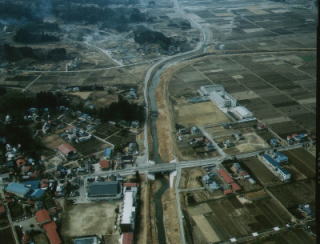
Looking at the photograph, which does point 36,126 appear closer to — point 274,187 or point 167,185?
point 167,185

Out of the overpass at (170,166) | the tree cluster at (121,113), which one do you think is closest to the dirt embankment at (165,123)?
the overpass at (170,166)

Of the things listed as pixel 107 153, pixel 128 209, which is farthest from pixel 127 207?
pixel 107 153

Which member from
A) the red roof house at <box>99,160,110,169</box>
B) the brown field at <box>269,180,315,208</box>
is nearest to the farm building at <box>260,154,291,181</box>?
the brown field at <box>269,180,315,208</box>

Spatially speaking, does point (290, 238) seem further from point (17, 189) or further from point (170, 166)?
point (17, 189)

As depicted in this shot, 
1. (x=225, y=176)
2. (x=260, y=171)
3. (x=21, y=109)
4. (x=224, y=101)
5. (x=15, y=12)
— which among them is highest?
(x=15, y=12)

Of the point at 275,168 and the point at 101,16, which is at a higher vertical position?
the point at 101,16

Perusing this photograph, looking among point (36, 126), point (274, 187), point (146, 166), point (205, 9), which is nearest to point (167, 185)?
point (146, 166)
